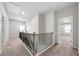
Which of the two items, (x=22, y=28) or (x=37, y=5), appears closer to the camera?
(x=37, y=5)

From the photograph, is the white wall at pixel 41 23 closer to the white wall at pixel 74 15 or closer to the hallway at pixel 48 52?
the white wall at pixel 74 15

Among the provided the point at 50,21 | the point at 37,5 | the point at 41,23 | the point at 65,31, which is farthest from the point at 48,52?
the point at 65,31

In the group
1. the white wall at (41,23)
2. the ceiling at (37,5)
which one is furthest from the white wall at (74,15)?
the white wall at (41,23)

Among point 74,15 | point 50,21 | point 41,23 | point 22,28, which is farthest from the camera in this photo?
point 22,28

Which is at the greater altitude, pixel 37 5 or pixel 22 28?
pixel 37 5

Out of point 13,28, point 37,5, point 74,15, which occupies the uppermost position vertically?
point 37,5

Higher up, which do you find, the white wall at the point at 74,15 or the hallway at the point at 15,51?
the white wall at the point at 74,15

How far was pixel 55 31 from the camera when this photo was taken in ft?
12.5

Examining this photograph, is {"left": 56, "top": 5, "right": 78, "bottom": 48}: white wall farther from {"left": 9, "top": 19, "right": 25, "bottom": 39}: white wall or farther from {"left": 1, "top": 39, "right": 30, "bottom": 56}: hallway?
{"left": 9, "top": 19, "right": 25, "bottom": 39}: white wall

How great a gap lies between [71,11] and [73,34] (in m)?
1.24

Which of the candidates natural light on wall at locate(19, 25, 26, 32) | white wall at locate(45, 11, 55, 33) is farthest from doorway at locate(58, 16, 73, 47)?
natural light on wall at locate(19, 25, 26, 32)

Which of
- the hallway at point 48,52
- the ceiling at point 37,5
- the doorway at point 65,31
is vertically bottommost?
the hallway at point 48,52

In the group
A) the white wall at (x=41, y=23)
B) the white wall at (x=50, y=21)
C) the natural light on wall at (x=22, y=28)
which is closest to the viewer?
the white wall at (x=50, y=21)

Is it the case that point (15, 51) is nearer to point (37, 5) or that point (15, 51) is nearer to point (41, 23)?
point (37, 5)
